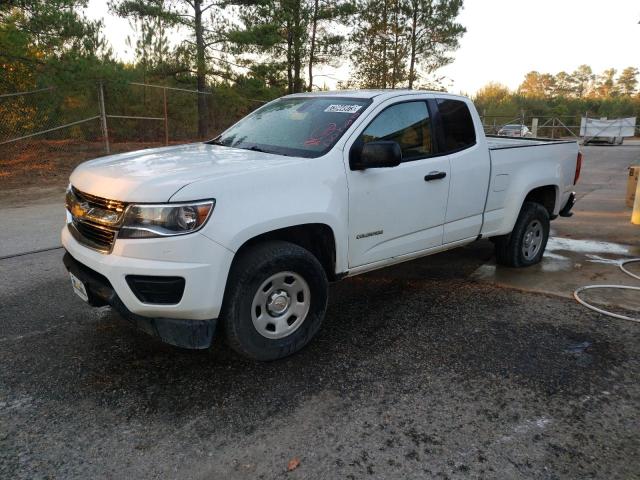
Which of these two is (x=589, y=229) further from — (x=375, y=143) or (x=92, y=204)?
(x=92, y=204)

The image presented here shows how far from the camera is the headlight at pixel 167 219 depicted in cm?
272

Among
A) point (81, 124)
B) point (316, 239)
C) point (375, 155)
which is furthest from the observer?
point (81, 124)

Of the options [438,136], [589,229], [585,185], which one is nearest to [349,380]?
[438,136]

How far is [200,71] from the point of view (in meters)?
18.7

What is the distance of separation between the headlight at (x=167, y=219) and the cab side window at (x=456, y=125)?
2436 millimetres

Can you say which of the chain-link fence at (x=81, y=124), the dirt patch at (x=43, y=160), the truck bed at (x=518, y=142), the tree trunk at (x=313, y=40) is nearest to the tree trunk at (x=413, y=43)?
the tree trunk at (x=313, y=40)

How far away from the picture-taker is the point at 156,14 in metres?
17.5

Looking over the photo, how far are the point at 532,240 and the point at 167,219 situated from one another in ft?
13.8

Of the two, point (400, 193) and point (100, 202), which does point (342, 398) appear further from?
point (100, 202)

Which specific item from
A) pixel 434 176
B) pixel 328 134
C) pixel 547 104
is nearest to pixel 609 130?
pixel 547 104

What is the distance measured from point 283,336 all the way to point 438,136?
222 cm

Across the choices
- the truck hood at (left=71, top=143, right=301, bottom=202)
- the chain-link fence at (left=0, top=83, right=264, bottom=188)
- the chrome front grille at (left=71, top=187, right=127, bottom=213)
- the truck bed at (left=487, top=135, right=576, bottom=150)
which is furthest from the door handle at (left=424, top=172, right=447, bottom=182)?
the chain-link fence at (left=0, top=83, right=264, bottom=188)

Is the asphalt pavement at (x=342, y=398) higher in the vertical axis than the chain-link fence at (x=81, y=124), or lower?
lower

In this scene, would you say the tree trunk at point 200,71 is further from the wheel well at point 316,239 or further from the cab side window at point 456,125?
the wheel well at point 316,239
